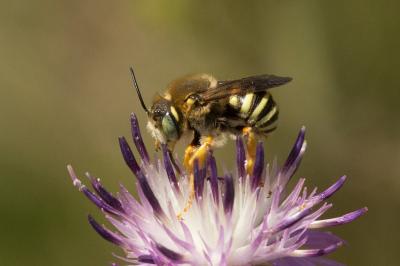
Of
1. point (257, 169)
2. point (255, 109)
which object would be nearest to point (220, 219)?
point (257, 169)

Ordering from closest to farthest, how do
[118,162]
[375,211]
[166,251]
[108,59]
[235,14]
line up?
[166,251], [375,211], [235,14], [118,162], [108,59]

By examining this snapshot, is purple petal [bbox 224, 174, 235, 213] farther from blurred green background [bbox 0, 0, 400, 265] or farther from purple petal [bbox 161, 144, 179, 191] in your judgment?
blurred green background [bbox 0, 0, 400, 265]

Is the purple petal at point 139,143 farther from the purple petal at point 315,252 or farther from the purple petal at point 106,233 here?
the purple petal at point 315,252

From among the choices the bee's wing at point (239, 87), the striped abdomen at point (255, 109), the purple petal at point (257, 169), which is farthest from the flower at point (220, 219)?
the bee's wing at point (239, 87)

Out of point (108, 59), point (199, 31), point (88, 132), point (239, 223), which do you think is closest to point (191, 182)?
point (239, 223)

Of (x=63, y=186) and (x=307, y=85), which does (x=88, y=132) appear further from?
(x=307, y=85)

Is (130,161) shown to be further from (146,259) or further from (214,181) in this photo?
(146,259)

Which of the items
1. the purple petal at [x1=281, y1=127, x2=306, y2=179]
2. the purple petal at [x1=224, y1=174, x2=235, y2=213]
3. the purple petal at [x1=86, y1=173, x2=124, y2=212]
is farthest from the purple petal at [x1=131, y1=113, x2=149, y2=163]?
the purple petal at [x1=281, y1=127, x2=306, y2=179]
